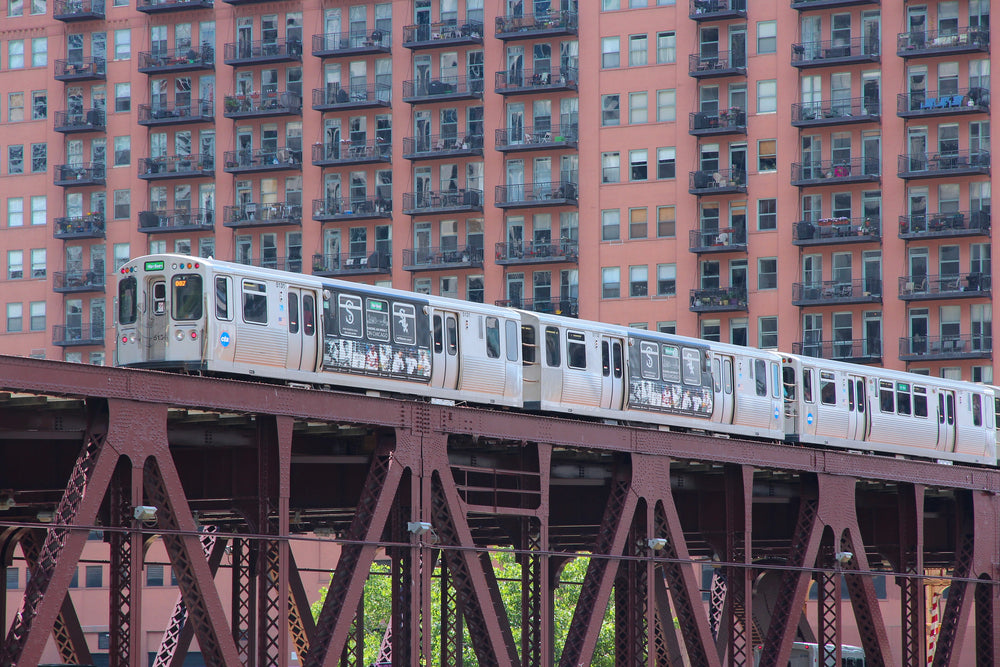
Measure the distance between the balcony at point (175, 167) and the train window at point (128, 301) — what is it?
7611 centimetres

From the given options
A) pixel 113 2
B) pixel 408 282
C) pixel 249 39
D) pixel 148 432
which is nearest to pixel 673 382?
pixel 148 432

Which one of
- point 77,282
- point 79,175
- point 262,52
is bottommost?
point 77,282

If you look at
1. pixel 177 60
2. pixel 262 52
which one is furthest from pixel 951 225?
pixel 177 60

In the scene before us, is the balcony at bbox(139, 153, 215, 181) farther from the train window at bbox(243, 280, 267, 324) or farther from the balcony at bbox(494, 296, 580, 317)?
the train window at bbox(243, 280, 267, 324)

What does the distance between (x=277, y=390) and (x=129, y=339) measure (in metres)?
5.25

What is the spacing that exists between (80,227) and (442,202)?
24.9 m

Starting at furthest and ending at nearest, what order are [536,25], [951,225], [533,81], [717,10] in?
[536,25] < [533,81] < [717,10] < [951,225]

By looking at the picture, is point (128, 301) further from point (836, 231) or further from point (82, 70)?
point (82, 70)

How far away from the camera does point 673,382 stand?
149 feet

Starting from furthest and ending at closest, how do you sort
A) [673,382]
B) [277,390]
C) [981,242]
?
[981,242], [673,382], [277,390]

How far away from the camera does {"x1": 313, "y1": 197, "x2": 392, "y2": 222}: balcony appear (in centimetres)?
10800

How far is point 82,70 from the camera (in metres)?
115

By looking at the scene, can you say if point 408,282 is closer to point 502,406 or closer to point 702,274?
point 702,274

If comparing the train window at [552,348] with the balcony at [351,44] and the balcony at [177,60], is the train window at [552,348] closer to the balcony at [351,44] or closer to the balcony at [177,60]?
the balcony at [351,44]
